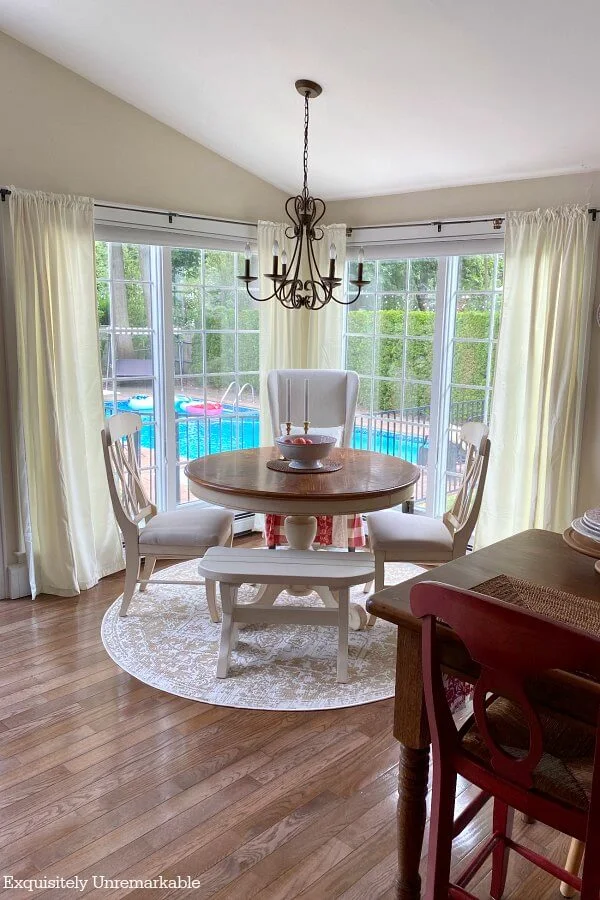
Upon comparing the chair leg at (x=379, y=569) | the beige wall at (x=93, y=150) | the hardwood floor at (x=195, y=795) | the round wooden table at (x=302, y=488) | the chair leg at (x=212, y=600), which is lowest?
the hardwood floor at (x=195, y=795)

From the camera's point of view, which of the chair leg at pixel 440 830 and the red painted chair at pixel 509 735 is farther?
the chair leg at pixel 440 830

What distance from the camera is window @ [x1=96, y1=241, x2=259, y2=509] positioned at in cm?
403

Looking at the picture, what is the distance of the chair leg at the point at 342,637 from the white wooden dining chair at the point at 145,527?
0.73 meters

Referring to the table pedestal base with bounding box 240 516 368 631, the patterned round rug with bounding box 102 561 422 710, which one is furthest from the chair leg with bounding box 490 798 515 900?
the table pedestal base with bounding box 240 516 368 631

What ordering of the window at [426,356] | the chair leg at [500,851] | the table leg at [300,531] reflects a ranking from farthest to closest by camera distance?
the window at [426,356], the table leg at [300,531], the chair leg at [500,851]

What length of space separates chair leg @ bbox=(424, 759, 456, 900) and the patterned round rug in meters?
1.21

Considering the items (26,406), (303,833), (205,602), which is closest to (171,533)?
(205,602)

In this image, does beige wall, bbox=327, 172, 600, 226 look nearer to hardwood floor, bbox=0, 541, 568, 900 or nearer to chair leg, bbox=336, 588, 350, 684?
chair leg, bbox=336, 588, 350, 684

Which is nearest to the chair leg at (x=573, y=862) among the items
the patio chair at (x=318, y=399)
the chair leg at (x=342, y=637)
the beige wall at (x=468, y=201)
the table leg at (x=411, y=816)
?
the table leg at (x=411, y=816)

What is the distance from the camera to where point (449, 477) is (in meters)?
4.46

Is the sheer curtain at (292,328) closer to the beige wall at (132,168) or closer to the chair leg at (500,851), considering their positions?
the beige wall at (132,168)

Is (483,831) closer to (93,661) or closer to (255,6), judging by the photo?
(93,661)

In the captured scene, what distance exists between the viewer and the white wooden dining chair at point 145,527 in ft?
10.7

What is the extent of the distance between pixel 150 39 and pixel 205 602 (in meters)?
2.67
